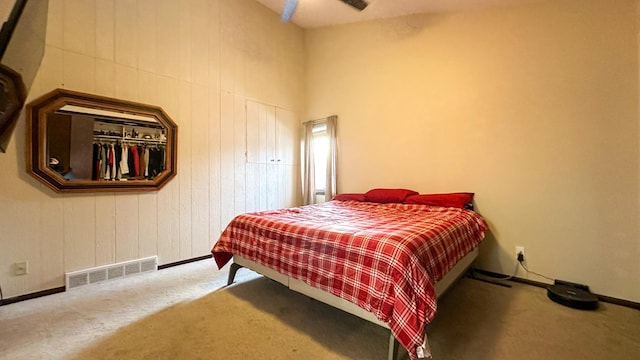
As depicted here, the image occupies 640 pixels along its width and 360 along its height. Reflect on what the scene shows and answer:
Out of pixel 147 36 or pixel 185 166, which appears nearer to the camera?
pixel 147 36

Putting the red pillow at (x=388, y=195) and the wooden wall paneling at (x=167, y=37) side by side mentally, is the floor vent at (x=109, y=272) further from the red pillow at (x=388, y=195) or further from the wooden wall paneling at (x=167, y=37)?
the red pillow at (x=388, y=195)

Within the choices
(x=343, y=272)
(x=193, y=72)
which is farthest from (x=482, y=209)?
(x=193, y=72)

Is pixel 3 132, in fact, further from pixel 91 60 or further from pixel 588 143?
pixel 588 143

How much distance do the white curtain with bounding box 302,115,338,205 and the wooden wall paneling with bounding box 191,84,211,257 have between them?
62.7 inches

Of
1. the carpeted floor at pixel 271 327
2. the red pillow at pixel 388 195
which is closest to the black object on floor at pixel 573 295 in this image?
the carpeted floor at pixel 271 327

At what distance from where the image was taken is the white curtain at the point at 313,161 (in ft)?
13.4

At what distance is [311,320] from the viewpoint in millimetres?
1902

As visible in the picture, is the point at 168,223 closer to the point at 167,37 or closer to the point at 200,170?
the point at 200,170

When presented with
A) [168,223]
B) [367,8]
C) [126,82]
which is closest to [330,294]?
[168,223]

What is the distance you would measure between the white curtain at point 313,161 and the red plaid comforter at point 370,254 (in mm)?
1682

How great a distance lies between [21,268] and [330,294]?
2.62m

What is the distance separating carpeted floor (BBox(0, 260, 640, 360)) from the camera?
1.55 meters

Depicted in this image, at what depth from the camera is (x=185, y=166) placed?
10.5 ft

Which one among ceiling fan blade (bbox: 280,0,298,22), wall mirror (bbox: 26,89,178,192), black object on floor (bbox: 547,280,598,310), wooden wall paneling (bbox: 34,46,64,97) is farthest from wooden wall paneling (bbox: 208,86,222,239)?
black object on floor (bbox: 547,280,598,310)
